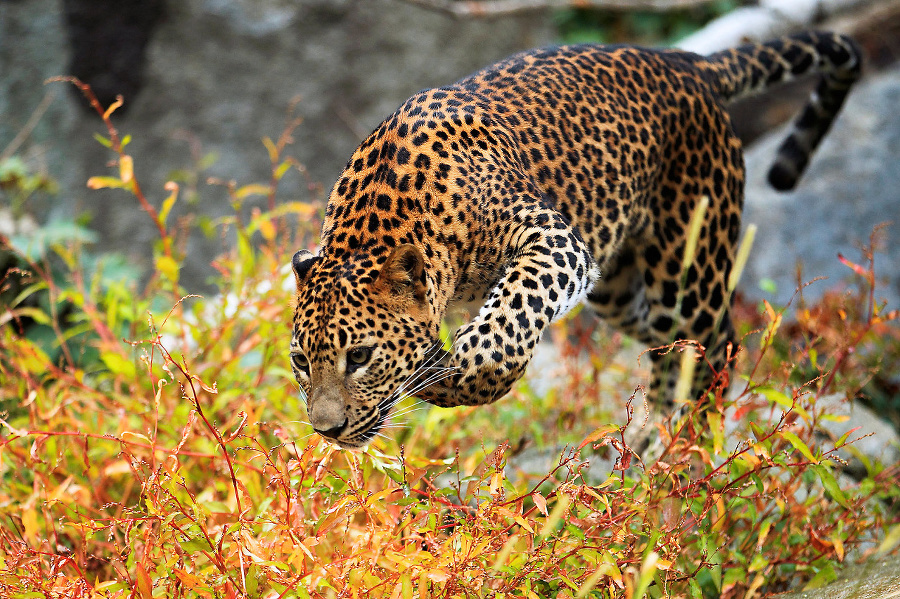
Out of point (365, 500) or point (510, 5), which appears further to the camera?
point (510, 5)

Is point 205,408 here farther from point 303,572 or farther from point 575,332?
point 575,332

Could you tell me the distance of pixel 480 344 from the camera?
10.1 ft

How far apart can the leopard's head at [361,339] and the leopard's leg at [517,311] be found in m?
0.18

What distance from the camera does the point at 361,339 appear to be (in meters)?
3.14

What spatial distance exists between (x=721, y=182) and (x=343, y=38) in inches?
262

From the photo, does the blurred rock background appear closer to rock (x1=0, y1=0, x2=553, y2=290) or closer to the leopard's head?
rock (x1=0, y1=0, x2=553, y2=290)

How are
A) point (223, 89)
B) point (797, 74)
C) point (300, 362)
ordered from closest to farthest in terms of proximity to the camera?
point (300, 362)
point (797, 74)
point (223, 89)

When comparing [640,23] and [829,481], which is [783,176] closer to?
[829,481]

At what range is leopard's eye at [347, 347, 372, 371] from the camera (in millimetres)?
3146

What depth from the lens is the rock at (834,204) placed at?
26.9 ft

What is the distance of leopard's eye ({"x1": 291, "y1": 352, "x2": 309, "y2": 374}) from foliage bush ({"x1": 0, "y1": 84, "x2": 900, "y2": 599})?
0.25 m

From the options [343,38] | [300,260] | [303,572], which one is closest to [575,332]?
[300,260]

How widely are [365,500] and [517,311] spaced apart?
3.02ft

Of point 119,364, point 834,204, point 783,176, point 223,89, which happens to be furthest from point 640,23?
point 119,364
